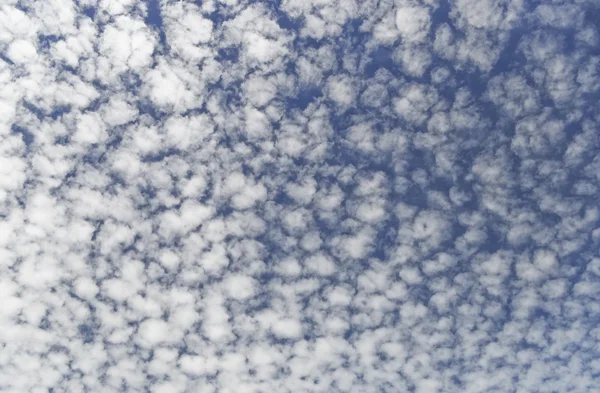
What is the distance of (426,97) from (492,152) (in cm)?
208

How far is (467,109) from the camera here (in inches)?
430

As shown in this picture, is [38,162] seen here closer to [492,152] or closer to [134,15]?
[134,15]

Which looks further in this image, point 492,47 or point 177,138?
point 177,138

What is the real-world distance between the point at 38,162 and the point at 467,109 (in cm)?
1034

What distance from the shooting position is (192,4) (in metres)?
11.0

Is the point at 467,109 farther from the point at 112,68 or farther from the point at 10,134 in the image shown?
the point at 10,134

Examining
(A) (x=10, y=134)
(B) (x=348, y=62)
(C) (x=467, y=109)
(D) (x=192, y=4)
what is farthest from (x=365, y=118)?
(A) (x=10, y=134)

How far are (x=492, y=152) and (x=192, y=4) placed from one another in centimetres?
800

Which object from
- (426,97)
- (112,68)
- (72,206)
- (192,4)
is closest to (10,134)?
(72,206)

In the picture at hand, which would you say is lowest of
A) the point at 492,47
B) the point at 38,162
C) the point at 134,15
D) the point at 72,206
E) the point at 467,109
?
the point at 72,206

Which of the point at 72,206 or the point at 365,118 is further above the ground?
the point at 365,118

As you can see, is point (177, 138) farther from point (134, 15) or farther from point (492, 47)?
point (492, 47)

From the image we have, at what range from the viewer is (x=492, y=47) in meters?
10.6

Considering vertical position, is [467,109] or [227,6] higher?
[227,6]
